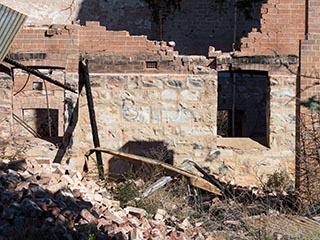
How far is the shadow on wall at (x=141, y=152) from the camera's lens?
41.9 feet

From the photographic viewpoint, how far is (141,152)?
1297 cm

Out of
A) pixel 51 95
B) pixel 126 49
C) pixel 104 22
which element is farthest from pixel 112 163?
pixel 104 22

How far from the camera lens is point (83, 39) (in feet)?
43.5

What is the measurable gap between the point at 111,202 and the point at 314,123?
123 inches

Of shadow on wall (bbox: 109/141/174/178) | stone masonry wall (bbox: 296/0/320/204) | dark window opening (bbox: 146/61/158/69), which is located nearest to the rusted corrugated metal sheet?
stone masonry wall (bbox: 296/0/320/204)

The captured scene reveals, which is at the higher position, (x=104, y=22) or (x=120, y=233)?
(x=104, y=22)

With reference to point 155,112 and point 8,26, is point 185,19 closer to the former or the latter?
point 155,112

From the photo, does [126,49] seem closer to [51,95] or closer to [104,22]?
[51,95]

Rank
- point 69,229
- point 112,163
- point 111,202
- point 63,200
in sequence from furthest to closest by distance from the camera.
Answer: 1. point 112,163
2. point 111,202
3. point 63,200
4. point 69,229

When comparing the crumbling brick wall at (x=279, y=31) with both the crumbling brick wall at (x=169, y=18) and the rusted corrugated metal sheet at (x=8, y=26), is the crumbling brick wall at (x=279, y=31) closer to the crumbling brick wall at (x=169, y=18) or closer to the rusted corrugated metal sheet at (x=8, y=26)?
the rusted corrugated metal sheet at (x=8, y=26)

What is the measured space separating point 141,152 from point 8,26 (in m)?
5.62

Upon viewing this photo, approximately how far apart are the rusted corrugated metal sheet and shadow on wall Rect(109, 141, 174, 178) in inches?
208

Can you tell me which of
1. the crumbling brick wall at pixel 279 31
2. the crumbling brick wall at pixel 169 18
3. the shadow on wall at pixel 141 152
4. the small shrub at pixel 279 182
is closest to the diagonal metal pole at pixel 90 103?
the shadow on wall at pixel 141 152

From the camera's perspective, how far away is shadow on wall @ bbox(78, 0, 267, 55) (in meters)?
22.9
